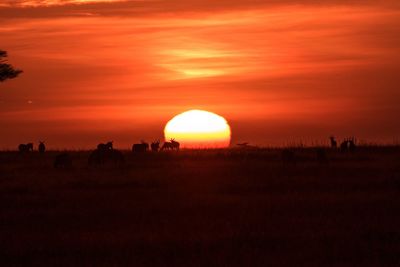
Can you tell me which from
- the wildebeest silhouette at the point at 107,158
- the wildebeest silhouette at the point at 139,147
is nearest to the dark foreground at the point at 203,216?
the wildebeest silhouette at the point at 107,158

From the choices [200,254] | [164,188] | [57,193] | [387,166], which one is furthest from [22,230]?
[387,166]

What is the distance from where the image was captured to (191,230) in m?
17.0

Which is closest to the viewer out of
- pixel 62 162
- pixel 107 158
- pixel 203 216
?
pixel 203 216

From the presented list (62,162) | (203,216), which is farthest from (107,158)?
(203,216)

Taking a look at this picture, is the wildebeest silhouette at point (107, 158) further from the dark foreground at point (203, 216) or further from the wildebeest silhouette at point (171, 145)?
the wildebeest silhouette at point (171, 145)

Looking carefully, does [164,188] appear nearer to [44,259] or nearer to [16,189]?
[16,189]

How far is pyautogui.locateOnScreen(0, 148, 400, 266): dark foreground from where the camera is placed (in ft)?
47.5

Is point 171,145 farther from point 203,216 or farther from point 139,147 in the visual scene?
point 203,216

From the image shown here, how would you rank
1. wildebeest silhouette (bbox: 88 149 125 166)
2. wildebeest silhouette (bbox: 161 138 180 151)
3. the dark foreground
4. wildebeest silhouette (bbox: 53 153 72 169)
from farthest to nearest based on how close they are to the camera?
wildebeest silhouette (bbox: 161 138 180 151)
wildebeest silhouette (bbox: 88 149 125 166)
wildebeest silhouette (bbox: 53 153 72 169)
the dark foreground

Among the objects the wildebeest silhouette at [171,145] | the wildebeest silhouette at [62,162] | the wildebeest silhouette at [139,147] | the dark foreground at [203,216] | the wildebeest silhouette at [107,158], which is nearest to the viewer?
the dark foreground at [203,216]

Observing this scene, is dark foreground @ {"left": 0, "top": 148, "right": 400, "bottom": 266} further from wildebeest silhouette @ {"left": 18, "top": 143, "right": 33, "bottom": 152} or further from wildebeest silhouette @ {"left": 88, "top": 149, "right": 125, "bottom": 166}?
wildebeest silhouette @ {"left": 18, "top": 143, "right": 33, "bottom": 152}

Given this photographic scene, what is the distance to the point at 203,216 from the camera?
19.2 m

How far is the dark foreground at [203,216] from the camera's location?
47.5ft

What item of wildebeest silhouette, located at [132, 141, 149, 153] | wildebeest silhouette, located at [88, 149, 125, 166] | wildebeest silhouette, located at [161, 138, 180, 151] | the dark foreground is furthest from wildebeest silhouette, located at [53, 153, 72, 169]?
wildebeest silhouette, located at [161, 138, 180, 151]
